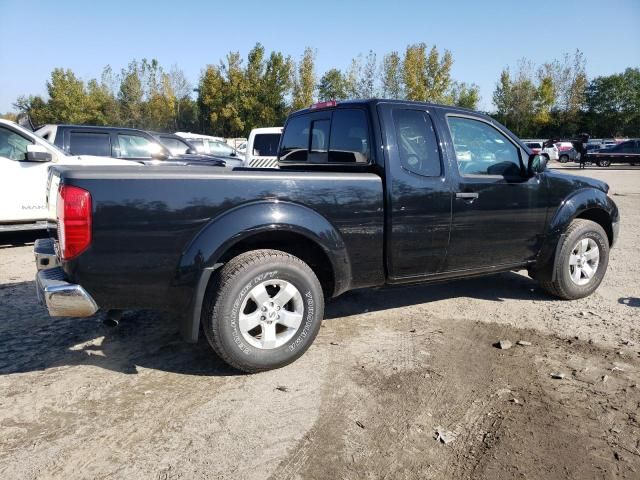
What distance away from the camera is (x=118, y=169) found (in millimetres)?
3000

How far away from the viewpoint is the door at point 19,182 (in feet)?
22.4

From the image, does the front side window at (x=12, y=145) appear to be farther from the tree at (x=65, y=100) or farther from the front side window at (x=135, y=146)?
the tree at (x=65, y=100)

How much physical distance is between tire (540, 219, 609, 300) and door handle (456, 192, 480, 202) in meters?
1.26

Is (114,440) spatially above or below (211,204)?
below

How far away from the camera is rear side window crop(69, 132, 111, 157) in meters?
8.64

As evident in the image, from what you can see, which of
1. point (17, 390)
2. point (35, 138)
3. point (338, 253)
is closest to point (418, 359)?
point (338, 253)

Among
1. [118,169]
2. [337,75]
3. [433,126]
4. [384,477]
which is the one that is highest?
[337,75]

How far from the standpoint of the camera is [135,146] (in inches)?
365

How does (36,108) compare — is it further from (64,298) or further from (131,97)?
(64,298)

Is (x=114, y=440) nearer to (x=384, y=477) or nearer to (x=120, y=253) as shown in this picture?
(x=120, y=253)

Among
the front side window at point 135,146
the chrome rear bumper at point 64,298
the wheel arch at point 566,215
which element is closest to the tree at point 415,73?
the front side window at point 135,146

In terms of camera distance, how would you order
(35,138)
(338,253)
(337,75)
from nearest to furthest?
(338,253)
(35,138)
(337,75)

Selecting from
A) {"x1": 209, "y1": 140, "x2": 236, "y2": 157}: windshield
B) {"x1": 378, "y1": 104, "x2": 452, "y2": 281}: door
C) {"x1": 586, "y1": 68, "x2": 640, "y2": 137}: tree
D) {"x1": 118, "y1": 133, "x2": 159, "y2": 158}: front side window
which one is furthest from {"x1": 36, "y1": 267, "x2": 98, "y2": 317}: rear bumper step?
{"x1": 586, "y1": 68, "x2": 640, "y2": 137}: tree

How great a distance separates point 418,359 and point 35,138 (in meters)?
6.42
